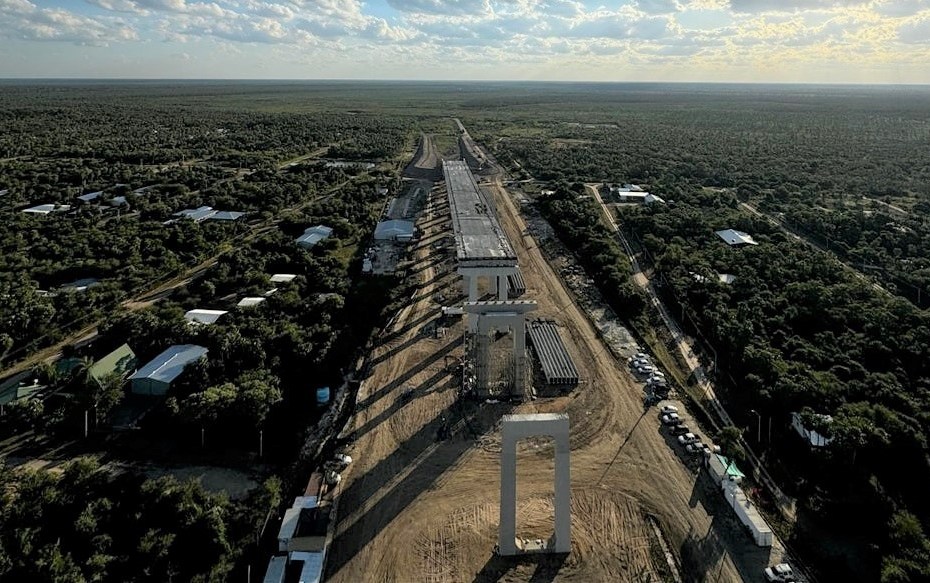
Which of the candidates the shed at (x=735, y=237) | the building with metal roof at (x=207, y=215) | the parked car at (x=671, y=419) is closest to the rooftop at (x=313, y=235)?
the building with metal roof at (x=207, y=215)

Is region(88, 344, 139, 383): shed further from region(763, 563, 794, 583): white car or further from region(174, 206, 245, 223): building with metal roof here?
region(174, 206, 245, 223): building with metal roof

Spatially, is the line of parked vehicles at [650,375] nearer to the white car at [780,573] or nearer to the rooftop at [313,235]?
the white car at [780,573]

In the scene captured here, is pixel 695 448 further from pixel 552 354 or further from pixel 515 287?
pixel 515 287

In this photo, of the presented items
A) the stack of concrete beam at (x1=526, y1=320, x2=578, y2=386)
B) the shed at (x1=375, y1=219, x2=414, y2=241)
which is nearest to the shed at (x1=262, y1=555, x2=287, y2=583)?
the stack of concrete beam at (x1=526, y1=320, x2=578, y2=386)

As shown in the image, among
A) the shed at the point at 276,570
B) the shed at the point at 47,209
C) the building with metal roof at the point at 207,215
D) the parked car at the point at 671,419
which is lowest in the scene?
the shed at the point at 276,570

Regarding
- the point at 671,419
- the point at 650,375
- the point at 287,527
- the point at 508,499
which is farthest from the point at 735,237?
the point at 287,527
